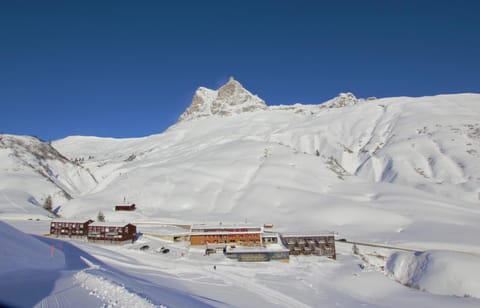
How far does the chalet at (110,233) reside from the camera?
54.4 metres

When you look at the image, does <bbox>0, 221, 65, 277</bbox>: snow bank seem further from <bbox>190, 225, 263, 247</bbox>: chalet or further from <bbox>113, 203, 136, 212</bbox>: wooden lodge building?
<bbox>113, 203, 136, 212</bbox>: wooden lodge building

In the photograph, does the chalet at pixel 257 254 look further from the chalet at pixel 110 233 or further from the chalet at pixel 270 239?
the chalet at pixel 110 233

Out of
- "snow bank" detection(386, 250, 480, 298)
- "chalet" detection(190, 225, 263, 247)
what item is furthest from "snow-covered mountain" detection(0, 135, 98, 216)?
"snow bank" detection(386, 250, 480, 298)

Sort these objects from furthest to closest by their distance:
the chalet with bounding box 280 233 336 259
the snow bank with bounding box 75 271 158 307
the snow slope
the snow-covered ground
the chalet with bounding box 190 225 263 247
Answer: the snow slope → the chalet with bounding box 190 225 263 247 → the chalet with bounding box 280 233 336 259 → the snow-covered ground → the snow bank with bounding box 75 271 158 307

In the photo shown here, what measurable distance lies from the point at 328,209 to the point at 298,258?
90.6 feet

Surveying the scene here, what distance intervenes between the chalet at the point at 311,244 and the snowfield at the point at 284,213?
223cm

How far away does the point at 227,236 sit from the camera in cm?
5662

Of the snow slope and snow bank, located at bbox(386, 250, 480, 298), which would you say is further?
the snow slope

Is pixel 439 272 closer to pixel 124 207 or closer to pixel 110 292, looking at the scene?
pixel 110 292

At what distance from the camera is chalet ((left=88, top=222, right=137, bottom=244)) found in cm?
5444

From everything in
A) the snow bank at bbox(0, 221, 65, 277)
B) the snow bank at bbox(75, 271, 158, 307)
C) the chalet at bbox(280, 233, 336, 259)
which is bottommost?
the chalet at bbox(280, 233, 336, 259)

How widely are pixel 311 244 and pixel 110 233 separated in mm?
31533

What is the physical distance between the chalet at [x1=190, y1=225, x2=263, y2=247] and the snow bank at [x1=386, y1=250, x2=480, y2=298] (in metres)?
20.3

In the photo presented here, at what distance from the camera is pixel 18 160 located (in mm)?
105188
